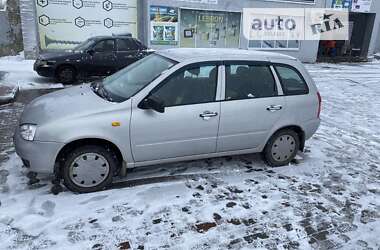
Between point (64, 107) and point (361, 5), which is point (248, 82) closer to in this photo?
point (64, 107)

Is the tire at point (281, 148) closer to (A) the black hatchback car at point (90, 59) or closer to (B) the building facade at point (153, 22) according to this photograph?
→ (A) the black hatchback car at point (90, 59)

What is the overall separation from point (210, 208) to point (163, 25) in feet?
46.9

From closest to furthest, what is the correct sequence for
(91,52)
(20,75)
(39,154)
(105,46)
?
(39,154)
(91,52)
(105,46)
(20,75)

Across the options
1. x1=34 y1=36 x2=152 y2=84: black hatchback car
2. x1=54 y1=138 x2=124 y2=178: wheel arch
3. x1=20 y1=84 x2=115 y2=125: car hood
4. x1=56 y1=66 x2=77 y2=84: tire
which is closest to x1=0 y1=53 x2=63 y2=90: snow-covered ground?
x1=56 y1=66 x2=77 y2=84: tire

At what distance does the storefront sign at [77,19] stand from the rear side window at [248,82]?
13.0 meters

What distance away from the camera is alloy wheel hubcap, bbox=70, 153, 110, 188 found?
13.3 feet

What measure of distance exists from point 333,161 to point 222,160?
1.84 meters

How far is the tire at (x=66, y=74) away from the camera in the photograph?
10.6m

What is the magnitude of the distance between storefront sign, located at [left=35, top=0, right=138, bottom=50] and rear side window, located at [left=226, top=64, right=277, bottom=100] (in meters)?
13.0

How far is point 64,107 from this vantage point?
412 centimetres

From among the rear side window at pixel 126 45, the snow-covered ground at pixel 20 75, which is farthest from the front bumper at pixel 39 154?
the rear side window at pixel 126 45

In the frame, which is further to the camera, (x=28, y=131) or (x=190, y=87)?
(x=190, y=87)

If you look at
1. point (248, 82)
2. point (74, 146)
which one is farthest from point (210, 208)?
point (248, 82)

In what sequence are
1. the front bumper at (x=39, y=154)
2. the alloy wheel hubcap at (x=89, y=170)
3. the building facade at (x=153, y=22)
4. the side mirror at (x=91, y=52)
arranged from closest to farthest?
the front bumper at (x=39, y=154)
the alloy wheel hubcap at (x=89, y=170)
the side mirror at (x=91, y=52)
the building facade at (x=153, y=22)
